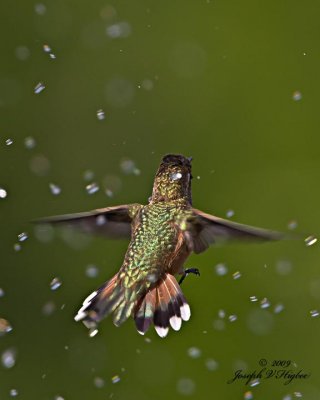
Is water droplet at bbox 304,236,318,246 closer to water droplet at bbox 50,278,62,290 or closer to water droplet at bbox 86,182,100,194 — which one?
water droplet at bbox 86,182,100,194

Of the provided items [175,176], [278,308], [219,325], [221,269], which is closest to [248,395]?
[219,325]

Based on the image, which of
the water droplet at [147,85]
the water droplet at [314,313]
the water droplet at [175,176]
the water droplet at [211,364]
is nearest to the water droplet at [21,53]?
the water droplet at [147,85]

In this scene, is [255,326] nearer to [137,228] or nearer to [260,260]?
[260,260]

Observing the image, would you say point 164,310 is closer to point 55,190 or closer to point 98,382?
point 98,382

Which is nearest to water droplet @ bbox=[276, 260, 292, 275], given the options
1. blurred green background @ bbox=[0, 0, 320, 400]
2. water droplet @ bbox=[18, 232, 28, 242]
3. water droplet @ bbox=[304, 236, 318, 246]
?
blurred green background @ bbox=[0, 0, 320, 400]

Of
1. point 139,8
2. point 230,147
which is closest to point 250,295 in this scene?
point 230,147

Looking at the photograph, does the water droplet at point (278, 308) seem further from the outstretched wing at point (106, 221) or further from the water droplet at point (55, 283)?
the outstretched wing at point (106, 221)
